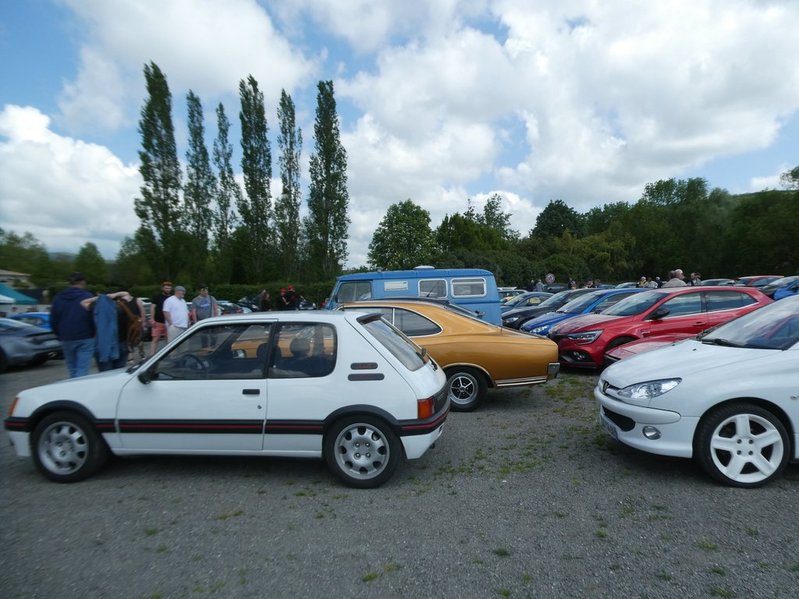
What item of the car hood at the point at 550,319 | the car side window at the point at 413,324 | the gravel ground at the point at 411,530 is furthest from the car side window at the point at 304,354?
the car hood at the point at 550,319

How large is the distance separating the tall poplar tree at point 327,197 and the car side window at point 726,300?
33.2m

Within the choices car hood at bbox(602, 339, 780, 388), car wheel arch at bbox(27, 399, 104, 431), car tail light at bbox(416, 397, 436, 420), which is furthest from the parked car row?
car hood at bbox(602, 339, 780, 388)

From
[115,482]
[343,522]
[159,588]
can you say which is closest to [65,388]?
[115,482]

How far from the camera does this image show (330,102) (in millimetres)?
42781

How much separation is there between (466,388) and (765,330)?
11.3 ft

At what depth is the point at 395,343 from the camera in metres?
4.87

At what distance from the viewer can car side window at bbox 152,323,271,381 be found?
4.52 metres

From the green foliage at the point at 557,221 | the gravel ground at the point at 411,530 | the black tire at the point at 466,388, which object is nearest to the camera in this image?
the gravel ground at the point at 411,530

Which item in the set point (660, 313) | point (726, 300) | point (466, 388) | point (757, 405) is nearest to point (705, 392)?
point (757, 405)

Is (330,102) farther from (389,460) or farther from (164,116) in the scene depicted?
(389,460)

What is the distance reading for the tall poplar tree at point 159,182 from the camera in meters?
36.0

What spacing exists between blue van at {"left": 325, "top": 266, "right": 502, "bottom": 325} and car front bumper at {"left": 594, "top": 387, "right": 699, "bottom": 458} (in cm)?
799

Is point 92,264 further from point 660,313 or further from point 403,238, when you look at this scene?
point 660,313

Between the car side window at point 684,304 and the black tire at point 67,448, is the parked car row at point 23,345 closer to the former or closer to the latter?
the black tire at point 67,448
